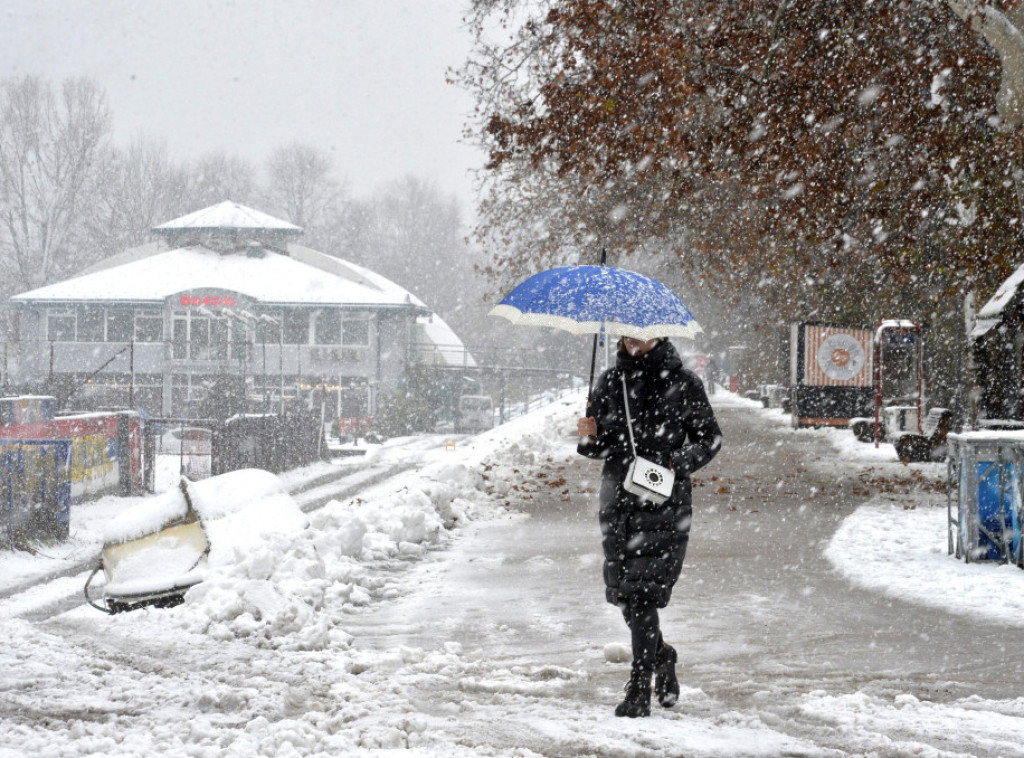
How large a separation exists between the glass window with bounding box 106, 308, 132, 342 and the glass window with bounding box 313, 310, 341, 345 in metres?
8.63

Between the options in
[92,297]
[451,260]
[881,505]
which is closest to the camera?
[881,505]

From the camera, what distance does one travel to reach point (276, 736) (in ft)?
15.9

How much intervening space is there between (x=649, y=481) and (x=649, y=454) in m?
0.24

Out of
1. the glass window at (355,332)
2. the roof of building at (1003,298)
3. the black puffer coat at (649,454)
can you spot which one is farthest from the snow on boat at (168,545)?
the glass window at (355,332)

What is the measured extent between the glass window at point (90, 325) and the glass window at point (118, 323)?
387 millimetres

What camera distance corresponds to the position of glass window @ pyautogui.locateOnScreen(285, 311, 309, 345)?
51.7 m

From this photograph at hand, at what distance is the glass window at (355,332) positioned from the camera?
2047 inches

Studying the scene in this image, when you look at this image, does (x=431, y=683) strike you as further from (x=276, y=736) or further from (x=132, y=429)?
(x=132, y=429)

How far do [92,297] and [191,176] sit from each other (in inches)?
1116

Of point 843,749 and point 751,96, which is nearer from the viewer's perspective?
point 843,749

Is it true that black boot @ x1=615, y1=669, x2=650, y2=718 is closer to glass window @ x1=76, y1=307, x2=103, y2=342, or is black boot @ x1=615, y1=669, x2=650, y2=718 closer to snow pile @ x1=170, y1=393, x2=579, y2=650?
snow pile @ x1=170, y1=393, x2=579, y2=650

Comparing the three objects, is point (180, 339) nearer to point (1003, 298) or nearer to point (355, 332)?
point (355, 332)

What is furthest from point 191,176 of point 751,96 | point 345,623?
point 345,623

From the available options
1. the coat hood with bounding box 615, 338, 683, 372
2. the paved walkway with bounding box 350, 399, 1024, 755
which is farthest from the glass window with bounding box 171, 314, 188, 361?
the coat hood with bounding box 615, 338, 683, 372
